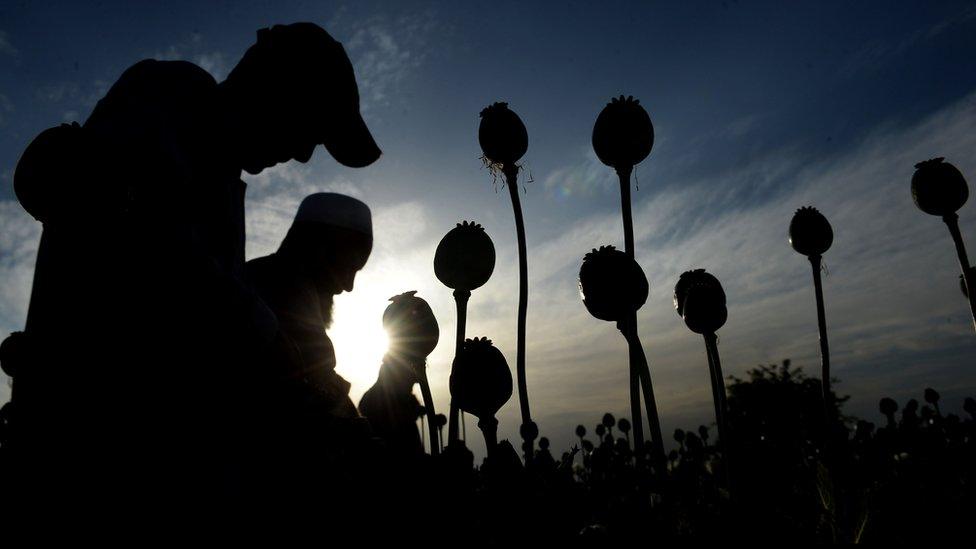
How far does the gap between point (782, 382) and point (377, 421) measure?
118 ft

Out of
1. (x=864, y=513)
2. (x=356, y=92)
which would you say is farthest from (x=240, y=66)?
(x=864, y=513)

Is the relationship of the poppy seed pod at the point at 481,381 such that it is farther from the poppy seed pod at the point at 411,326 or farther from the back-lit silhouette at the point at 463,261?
the poppy seed pod at the point at 411,326

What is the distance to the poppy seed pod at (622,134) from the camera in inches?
110

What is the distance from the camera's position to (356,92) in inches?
91.3

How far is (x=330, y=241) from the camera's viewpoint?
223 inches

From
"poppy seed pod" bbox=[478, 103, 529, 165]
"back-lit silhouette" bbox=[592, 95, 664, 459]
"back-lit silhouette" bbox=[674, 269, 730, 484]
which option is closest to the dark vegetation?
"back-lit silhouette" bbox=[674, 269, 730, 484]

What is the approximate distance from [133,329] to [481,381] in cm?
144

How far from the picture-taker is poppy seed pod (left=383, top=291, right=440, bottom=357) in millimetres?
3793

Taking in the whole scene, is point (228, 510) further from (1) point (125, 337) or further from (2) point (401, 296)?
(2) point (401, 296)

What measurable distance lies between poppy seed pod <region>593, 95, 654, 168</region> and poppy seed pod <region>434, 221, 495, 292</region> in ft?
2.99

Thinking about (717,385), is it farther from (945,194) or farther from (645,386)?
(945,194)

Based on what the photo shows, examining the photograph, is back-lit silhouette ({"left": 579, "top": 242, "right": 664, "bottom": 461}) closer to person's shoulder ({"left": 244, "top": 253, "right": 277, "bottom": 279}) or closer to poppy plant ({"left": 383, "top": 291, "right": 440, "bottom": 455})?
poppy plant ({"left": 383, "top": 291, "right": 440, "bottom": 455})

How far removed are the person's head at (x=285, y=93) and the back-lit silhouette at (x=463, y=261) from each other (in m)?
1.28

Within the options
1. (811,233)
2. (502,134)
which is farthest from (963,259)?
(502,134)
